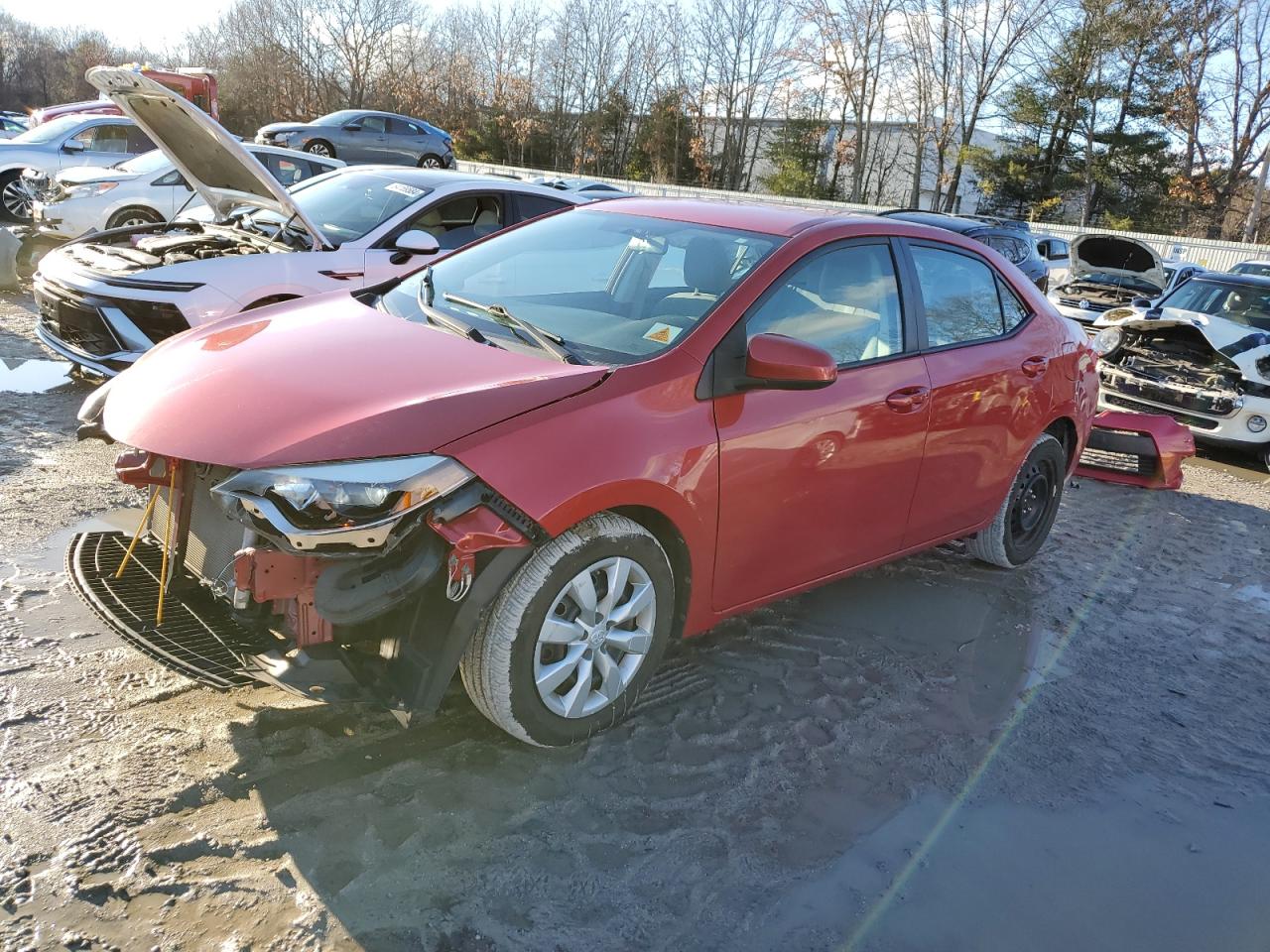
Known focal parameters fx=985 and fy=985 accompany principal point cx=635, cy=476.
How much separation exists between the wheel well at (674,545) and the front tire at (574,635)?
0.16 ft

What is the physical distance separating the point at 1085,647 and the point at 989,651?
1.71 feet

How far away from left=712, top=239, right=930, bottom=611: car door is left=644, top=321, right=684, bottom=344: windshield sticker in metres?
0.18

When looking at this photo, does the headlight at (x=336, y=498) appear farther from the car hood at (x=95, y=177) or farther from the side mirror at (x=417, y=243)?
the car hood at (x=95, y=177)

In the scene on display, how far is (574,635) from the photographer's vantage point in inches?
120

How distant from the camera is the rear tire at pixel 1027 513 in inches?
201

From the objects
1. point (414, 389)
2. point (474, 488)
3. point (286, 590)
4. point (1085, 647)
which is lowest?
point (1085, 647)

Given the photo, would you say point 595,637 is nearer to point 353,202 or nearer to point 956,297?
point 956,297

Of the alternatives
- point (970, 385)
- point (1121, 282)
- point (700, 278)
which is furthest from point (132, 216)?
point (1121, 282)

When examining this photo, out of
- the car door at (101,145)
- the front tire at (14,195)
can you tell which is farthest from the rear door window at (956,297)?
the front tire at (14,195)

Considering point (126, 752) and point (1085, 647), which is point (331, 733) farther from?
point (1085, 647)

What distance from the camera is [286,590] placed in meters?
2.72

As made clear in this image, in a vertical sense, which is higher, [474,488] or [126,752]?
[474,488]

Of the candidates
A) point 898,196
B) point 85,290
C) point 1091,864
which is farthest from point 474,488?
point 898,196

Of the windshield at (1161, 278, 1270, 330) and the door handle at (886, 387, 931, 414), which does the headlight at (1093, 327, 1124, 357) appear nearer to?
the windshield at (1161, 278, 1270, 330)
